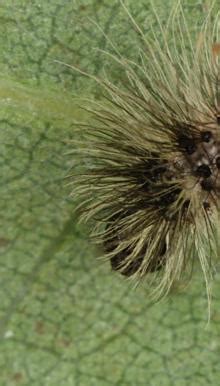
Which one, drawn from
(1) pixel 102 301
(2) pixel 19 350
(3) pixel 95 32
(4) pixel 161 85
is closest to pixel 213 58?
(4) pixel 161 85

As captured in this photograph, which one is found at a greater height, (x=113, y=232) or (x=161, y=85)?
(x=161, y=85)

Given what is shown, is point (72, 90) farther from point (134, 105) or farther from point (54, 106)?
point (134, 105)

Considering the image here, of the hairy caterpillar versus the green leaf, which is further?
the green leaf

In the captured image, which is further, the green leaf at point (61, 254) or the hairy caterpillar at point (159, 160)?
the green leaf at point (61, 254)
